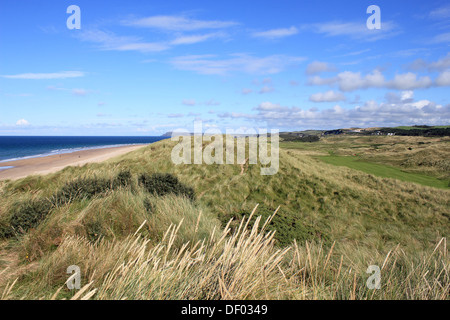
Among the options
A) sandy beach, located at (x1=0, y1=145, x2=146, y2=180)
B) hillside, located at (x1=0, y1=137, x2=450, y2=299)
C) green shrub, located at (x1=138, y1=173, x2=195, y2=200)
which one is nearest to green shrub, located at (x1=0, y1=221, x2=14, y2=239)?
hillside, located at (x1=0, y1=137, x2=450, y2=299)

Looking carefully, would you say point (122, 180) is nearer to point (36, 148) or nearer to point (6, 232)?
point (6, 232)

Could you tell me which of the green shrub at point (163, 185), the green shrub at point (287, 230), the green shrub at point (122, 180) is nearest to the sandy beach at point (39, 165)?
the green shrub at point (122, 180)

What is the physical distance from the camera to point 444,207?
→ 12.0 m

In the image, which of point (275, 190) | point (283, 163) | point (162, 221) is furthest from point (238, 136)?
point (162, 221)

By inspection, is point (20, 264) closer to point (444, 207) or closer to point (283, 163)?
point (283, 163)

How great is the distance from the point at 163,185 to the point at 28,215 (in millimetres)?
3825

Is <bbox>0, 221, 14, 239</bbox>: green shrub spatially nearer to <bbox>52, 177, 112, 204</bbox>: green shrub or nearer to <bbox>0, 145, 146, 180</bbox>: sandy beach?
<bbox>52, 177, 112, 204</bbox>: green shrub

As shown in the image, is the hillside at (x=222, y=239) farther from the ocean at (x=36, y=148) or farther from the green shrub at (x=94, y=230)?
the ocean at (x=36, y=148)

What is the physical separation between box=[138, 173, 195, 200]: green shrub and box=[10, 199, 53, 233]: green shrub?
3.01 metres

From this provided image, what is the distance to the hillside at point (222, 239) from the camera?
9.01ft

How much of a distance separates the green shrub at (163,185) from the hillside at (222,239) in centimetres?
5

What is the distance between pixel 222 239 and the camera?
290 centimetres
